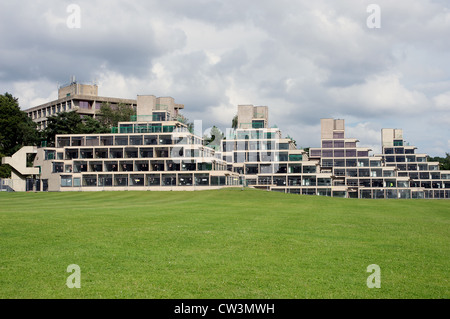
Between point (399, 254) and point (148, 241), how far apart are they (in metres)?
11.2

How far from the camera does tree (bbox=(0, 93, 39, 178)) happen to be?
12219 cm

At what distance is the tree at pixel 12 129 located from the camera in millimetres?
122188

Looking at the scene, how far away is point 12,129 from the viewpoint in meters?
125

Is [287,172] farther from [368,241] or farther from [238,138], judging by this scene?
[368,241]

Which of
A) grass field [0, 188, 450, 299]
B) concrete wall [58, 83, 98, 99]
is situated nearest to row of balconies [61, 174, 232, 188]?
concrete wall [58, 83, 98, 99]

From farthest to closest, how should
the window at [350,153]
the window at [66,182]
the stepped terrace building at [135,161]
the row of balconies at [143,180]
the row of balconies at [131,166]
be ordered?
the window at [350,153] < the window at [66,182] < the row of balconies at [131,166] < the stepped terrace building at [135,161] < the row of balconies at [143,180]

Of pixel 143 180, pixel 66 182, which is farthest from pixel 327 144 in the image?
pixel 66 182

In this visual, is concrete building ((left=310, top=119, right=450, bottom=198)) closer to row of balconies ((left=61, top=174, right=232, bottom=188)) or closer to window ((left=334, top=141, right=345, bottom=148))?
window ((left=334, top=141, right=345, bottom=148))

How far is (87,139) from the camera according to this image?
11306 centimetres

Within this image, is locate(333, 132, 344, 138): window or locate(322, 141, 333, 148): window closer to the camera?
locate(322, 141, 333, 148): window
